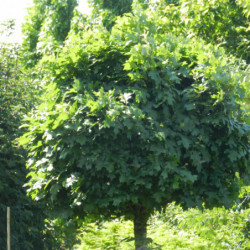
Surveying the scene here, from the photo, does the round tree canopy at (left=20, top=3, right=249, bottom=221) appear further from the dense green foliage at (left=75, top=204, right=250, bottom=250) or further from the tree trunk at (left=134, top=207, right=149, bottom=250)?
the dense green foliage at (left=75, top=204, right=250, bottom=250)

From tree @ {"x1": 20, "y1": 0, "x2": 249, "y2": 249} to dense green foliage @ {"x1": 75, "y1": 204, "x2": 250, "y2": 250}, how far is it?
5.23 ft

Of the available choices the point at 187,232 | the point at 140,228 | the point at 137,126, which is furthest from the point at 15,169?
the point at 187,232

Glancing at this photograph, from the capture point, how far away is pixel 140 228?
20.6 ft

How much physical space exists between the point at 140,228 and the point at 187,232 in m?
5.81

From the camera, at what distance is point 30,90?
26.7 ft

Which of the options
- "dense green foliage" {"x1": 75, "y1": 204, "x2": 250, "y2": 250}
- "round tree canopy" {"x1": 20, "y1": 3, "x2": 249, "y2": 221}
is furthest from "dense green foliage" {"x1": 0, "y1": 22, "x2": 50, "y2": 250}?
"round tree canopy" {"x1": 20, "y1": 3, "x2": 249, "y2": 221}

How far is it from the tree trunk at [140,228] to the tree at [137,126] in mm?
291

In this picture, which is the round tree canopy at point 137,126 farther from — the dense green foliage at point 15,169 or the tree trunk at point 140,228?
the dense green foliage at point 15,169

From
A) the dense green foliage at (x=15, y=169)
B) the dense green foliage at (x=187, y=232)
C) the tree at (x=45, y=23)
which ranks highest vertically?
the tree at (x=45, y=23)

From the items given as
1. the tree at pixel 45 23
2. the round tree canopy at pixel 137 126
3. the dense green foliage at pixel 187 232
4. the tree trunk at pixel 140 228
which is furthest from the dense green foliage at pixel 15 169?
the tree at pixel 45 23

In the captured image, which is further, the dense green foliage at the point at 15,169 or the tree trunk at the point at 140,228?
the dense green foliage at the point at 15,169

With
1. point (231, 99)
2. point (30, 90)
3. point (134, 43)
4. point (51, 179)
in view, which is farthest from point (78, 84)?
point (30, 90)

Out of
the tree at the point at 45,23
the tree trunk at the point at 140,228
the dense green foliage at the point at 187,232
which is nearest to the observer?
the tree trunk at the point at 140,228

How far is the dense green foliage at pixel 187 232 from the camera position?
7922 mm
